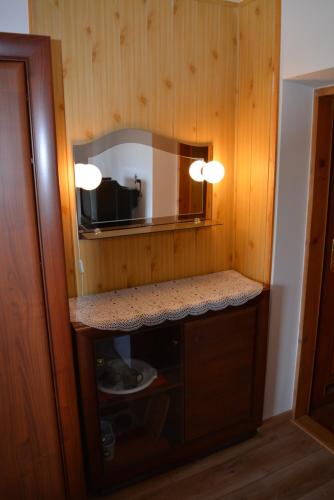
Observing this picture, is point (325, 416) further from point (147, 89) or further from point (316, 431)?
point (147, 89)

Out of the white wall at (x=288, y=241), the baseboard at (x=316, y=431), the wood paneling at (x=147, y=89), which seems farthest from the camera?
the baseboard at (x=316, y=431)

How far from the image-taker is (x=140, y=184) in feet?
6.66

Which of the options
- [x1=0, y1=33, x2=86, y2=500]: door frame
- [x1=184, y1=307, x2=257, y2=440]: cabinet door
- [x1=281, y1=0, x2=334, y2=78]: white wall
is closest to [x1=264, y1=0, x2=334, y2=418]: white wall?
[x1=281, y1=0, x2=334, y2=78]: white wall

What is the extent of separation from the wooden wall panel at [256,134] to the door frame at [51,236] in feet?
3.79

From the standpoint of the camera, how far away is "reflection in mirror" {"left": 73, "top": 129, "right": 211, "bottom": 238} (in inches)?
75.0

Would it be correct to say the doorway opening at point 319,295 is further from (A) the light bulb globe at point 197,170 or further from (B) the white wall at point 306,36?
(A) the light bulb globe at point 197,170

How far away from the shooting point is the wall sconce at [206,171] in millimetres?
2164

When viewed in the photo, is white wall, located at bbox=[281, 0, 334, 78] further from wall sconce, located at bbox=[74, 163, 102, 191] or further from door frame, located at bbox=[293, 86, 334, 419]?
wall sconce, located at bbox=[74, 163, 102, 191]

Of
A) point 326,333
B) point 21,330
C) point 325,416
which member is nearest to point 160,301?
point 21,330

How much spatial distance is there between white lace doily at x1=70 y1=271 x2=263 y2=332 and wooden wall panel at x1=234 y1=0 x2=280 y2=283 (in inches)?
8.9

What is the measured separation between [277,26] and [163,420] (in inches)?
81.4

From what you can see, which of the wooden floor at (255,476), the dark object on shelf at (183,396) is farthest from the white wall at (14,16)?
the wooden floor at (255,476)

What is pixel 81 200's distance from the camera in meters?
1.89

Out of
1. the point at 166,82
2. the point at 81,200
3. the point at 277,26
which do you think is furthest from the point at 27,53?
the point at 277,26
